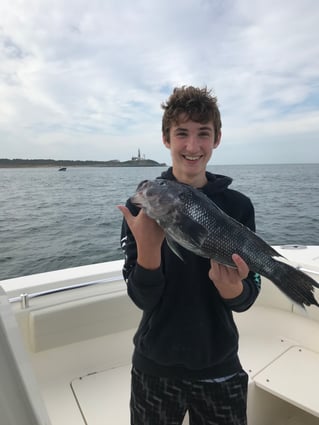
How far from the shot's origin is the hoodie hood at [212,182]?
6.77 feet

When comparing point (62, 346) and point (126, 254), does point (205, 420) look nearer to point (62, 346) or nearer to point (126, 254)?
point (126, 254)

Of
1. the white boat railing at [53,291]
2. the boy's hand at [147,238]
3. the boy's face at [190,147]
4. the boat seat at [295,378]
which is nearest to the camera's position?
the boy's hand at [147,238]

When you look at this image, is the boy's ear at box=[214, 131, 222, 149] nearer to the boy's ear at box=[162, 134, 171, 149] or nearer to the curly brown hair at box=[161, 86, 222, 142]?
the curly brown hair at box=[161, 86, 222, 142]

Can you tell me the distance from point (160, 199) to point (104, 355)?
2611mm

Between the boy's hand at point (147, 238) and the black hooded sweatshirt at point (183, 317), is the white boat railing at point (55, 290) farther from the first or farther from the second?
the boy's hand at point (147, 238)

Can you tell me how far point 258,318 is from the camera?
4.21 meters

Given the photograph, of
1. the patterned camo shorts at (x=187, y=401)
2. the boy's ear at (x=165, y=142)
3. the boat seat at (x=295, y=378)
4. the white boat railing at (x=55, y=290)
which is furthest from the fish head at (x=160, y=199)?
the boat seat at (x=295, y=378)

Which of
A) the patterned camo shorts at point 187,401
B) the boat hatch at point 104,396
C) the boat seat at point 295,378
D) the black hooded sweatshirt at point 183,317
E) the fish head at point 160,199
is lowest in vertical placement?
the boat hatch at point 104,396

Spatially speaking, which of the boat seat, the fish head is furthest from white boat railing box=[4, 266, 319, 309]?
the fish head

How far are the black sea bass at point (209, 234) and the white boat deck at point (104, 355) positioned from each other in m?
1.84

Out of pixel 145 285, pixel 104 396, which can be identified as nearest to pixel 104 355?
pixel 104 396

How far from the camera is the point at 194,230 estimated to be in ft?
5.20

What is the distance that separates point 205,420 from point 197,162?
149 centimetres

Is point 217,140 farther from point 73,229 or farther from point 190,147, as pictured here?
point 73,229
